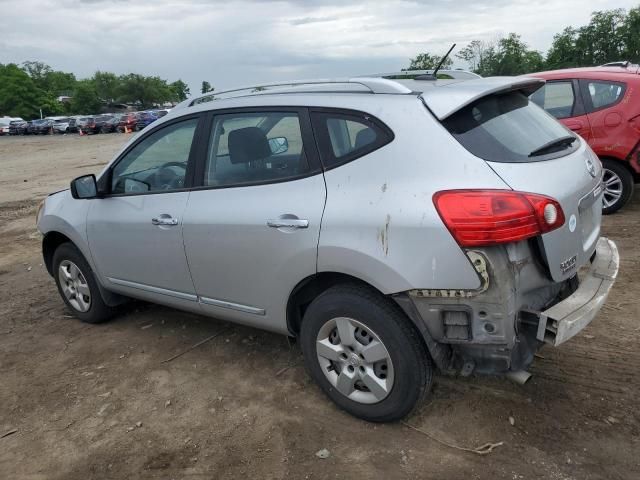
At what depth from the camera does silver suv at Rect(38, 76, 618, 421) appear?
8.14 feet

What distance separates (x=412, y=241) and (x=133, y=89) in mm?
Result: 117009

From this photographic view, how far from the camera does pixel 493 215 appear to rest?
2.38 meters

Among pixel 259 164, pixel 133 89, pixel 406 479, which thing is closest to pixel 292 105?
pixel 259 164

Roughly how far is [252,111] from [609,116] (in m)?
4.85

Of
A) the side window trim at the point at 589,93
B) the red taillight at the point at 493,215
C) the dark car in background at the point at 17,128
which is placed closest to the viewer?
the red taillight at the point at 493,215

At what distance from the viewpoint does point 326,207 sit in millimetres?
2844

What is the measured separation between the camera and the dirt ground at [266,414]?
2.72 m

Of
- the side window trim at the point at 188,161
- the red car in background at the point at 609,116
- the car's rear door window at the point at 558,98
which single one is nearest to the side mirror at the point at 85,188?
the side window trim at the point at 188,161

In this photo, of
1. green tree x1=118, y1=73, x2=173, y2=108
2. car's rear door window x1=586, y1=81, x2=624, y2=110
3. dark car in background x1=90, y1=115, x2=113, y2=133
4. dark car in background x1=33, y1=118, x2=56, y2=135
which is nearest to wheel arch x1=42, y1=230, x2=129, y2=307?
car's rear door window x1=586, y1=81, x2=624, y2=110

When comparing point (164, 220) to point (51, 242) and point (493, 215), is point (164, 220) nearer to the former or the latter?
point (51, 242)

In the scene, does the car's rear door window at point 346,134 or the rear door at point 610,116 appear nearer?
the car's rear door window at point 346,134

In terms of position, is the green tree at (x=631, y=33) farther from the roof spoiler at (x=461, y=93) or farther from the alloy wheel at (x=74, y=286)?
the alloy wheel at (x=74, y=286)

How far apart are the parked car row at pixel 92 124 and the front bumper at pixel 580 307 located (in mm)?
39703

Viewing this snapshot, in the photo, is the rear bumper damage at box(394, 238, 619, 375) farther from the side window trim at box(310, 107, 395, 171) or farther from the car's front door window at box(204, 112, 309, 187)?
the car's front door window at box(204, 112, 309, 187)
